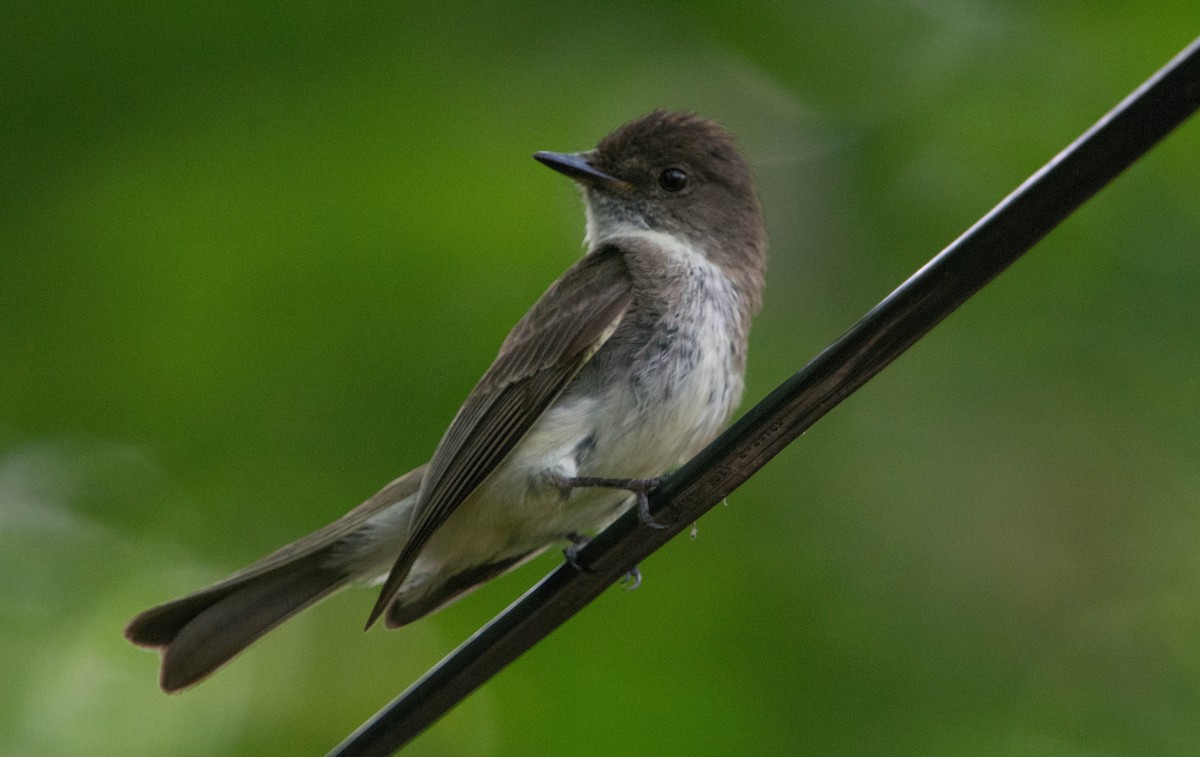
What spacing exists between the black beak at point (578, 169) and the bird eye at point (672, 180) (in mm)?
134

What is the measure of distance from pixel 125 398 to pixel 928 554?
2.29m

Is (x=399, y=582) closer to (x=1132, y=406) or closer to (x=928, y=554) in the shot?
(x=928, y=554)

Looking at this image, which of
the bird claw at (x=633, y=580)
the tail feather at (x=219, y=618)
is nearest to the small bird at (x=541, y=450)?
the tail feather at (x=219, y=618)

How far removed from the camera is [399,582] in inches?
134

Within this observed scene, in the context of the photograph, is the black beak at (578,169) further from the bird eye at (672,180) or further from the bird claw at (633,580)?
the bird claw at (633,580)

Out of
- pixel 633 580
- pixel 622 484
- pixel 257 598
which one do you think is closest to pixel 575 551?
pixel 622 484

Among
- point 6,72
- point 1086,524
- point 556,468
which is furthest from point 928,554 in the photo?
point 6,72

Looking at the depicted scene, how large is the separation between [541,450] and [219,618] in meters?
0.94

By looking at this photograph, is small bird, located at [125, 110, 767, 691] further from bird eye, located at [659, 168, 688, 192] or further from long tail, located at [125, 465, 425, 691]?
bird eye, located at [659, 168, 688, 192]

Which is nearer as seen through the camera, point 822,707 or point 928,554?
point 822,707

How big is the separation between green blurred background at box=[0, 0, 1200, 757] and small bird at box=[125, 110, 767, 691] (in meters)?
0.24

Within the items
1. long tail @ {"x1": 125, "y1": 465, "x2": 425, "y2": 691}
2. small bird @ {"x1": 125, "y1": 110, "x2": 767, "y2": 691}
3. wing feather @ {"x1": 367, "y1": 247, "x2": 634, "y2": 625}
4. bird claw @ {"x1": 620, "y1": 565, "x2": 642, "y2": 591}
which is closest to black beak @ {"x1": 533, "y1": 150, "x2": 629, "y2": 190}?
small bird @ {"x1": 125, "y1": 110, "x2": 767, "y2": 691}

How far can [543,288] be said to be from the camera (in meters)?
4.27

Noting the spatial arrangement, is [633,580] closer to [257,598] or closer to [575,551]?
[575,551]
